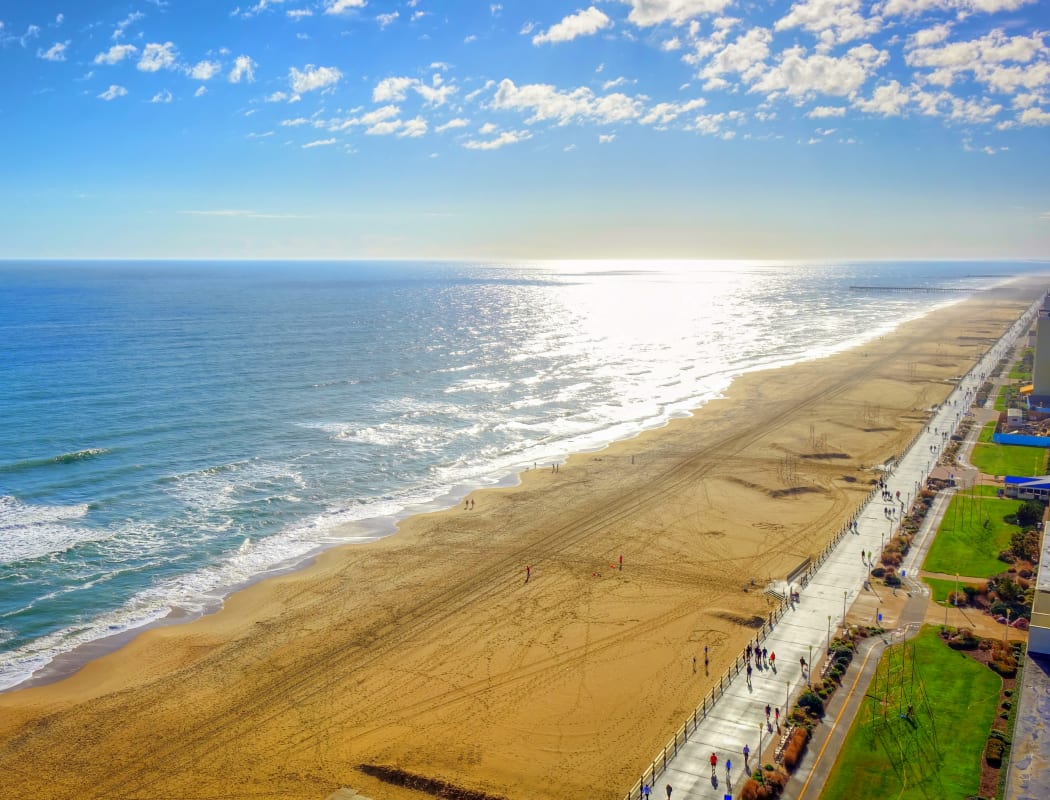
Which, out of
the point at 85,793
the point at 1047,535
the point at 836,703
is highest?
the point at 1047,535

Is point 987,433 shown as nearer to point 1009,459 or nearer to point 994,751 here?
point 1009,459

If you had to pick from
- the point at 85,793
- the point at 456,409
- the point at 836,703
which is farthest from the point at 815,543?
the point at 456,409

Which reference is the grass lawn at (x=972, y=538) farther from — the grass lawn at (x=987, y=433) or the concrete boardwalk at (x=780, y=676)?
the grass lawn at (x=987, y=433)

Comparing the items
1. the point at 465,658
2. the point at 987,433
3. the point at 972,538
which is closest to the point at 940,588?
the point at 972,538

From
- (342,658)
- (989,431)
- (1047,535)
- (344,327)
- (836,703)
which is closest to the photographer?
(836,703)

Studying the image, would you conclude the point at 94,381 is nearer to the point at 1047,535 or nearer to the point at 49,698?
the point at 49,698

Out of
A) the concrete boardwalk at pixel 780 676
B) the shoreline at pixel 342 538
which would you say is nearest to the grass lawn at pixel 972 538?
the concrete boardwalk at pixel 780 676
